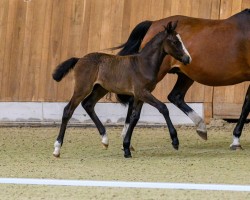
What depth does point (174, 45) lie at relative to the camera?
36.5ft

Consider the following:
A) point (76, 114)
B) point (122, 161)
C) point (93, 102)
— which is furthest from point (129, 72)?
point (76, 114)

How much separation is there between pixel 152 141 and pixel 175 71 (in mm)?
1264

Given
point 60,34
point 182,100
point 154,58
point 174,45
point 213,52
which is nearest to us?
point 174,45

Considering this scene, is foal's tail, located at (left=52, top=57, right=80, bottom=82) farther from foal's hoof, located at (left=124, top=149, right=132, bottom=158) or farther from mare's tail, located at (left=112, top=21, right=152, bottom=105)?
mare's tail, located at (left=112, top=21, right=152, bottom=105)

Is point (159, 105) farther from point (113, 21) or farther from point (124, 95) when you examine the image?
point (113, 21)

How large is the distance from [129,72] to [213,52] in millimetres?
1468

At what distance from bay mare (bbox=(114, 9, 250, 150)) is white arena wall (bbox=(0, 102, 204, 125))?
5.93ft

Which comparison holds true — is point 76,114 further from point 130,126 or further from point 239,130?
point 130,126

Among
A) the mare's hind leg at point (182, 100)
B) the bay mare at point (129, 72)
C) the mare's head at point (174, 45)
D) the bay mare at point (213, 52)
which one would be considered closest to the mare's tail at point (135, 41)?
the bay mare at point (213, 52)

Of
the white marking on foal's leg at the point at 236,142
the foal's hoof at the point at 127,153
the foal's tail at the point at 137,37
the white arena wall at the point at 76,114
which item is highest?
the foal's tail at the point at 137,37

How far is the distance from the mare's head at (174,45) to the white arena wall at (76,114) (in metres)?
3.29

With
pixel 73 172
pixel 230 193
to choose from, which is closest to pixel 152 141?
pixel 73 172

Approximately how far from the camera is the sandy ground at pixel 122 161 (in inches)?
332

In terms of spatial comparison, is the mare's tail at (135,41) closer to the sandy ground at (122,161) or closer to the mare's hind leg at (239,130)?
the sandy ground at (122,161)
